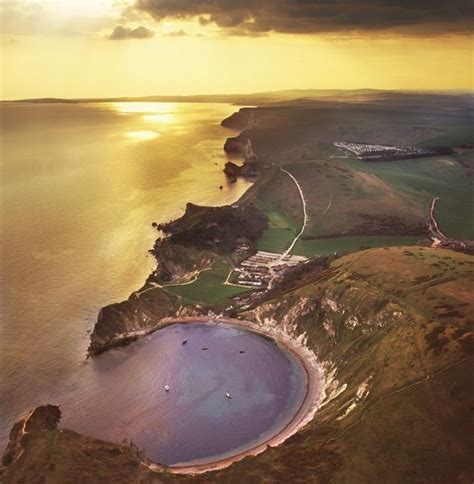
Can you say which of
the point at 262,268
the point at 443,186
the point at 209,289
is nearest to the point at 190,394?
the point at 209,289

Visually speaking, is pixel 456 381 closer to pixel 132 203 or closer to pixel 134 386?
pixel 134 386

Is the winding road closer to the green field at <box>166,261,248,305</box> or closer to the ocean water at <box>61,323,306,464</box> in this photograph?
the green field at <box>166,261,248,305</box>

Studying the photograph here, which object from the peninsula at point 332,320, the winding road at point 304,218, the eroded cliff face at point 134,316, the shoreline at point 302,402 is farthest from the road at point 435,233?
the eroded cliff face at point 134,316

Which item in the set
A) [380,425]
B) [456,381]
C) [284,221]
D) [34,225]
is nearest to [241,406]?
[380,425]

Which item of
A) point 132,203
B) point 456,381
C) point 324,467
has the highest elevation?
point 456,381

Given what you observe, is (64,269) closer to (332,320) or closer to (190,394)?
(190,394)

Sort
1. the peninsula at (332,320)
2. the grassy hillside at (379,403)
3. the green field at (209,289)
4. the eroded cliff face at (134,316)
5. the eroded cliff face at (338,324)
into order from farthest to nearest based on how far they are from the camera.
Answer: the green field at (209,289) → the eroded cliff face at (134,316) → the eroded cliff face at (338,324) → the peninsula at (332,320) → the grassy hillside at (379,403)

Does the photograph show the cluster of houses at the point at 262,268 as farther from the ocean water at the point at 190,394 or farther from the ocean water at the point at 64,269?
the ocean water at the point at 64,269
